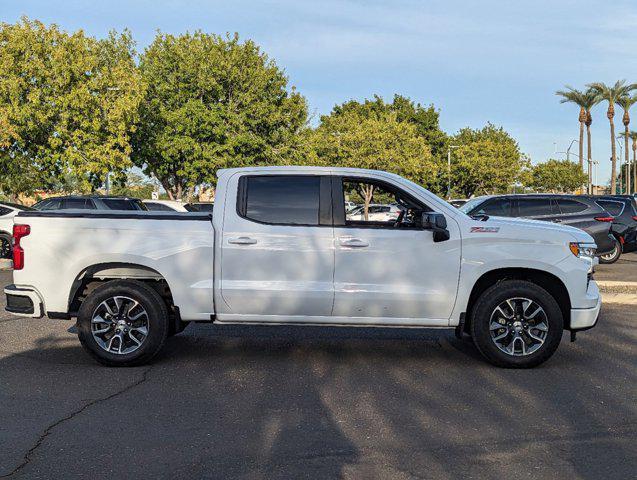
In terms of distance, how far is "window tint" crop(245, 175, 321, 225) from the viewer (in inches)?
268

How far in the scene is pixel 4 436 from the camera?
4.71m

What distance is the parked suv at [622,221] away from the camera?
18.0 metres

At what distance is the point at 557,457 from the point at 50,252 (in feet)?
15.6

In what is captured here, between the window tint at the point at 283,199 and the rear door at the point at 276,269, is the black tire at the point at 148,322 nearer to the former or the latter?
the rear door at the point at 276,269

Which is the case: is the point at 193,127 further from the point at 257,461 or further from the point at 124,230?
the point at 257,461

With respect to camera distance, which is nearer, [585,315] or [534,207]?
[585,315]

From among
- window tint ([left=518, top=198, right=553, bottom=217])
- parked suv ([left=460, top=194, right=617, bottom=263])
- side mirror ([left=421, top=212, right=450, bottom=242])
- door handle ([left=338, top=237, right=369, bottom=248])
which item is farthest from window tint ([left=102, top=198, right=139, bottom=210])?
side mirror ([left=421, top=212, right=450, bottom=242])

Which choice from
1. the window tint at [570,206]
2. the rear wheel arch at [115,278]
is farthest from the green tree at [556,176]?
the rear wheel arch at [115,278]

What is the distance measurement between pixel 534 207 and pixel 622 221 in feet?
12.8

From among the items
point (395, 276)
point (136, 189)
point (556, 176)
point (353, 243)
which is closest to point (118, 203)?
point (353, 243)

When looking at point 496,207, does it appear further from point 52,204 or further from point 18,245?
point 52,204

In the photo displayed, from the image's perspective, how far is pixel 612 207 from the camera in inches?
736

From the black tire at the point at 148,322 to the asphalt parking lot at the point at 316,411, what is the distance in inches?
5.9

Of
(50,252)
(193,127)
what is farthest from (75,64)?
(50,252)
